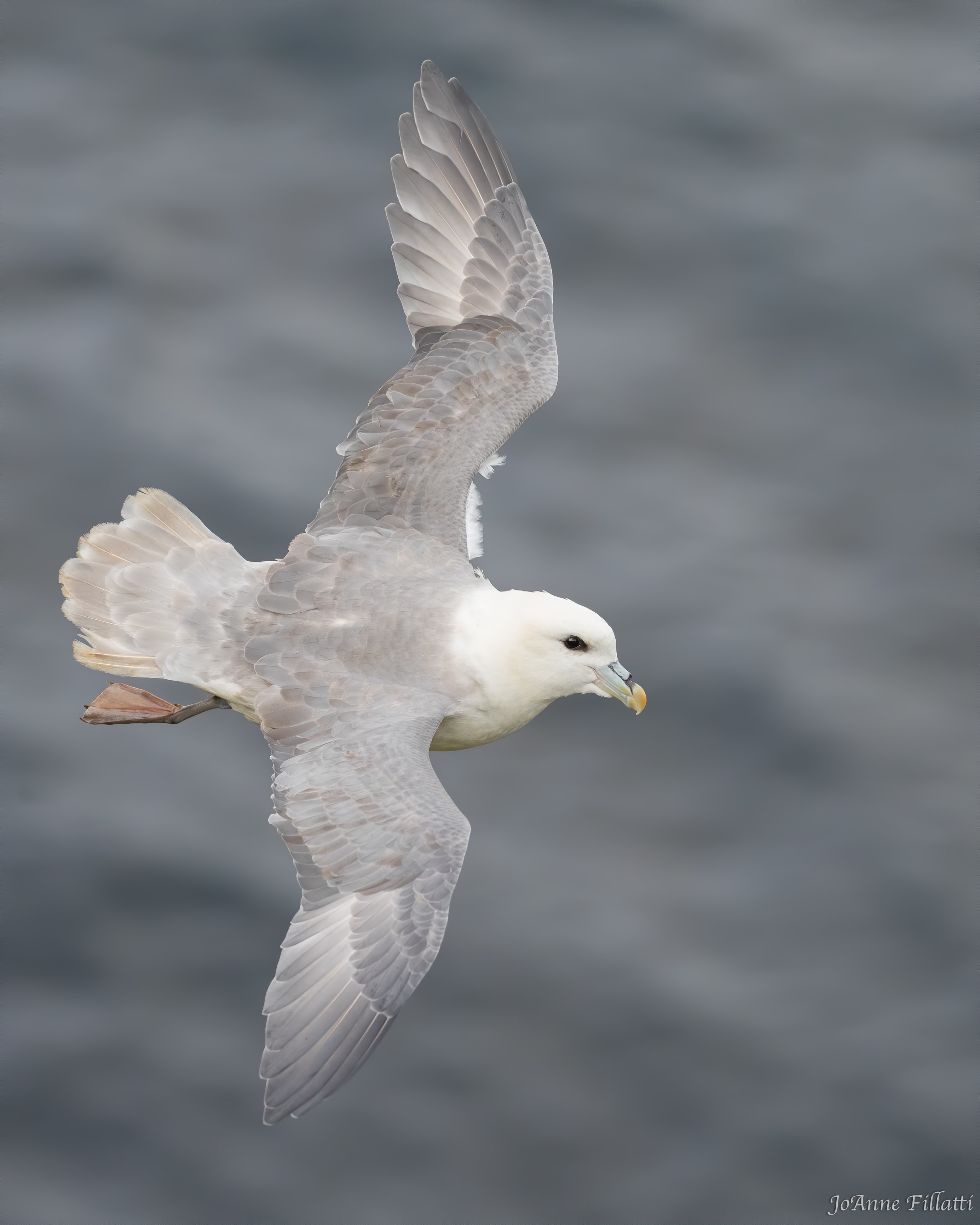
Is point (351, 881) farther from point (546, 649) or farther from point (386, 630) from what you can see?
point (546, 649)

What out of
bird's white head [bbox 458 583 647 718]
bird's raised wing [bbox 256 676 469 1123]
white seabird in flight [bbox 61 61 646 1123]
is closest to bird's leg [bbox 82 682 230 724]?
white seabird in flight [bbox 61 61 646 1123]

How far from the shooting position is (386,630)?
257 inches

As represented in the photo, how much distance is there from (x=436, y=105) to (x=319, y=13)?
4.61 metres

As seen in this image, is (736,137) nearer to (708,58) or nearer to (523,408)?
(708,58)

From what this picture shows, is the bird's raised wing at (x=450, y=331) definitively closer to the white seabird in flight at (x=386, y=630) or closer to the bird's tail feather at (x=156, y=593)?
the white seabird in flight at (x=386, y=630)

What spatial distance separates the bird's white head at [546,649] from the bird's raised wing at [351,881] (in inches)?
15.3

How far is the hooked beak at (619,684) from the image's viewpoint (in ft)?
21.3

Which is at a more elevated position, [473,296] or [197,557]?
[473,296]

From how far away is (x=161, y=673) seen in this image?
677 cm

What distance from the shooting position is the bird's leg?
7.09 metres

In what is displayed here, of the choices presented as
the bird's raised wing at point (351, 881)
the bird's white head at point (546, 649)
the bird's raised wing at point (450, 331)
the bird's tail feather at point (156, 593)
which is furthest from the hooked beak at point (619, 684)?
the bird's tail feather at point (156, 593)

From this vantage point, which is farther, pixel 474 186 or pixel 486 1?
pixel 486 1

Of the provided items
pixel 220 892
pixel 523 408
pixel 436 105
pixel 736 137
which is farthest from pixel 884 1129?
pixel 736 137

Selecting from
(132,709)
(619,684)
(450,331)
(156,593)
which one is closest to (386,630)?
(619,684)
